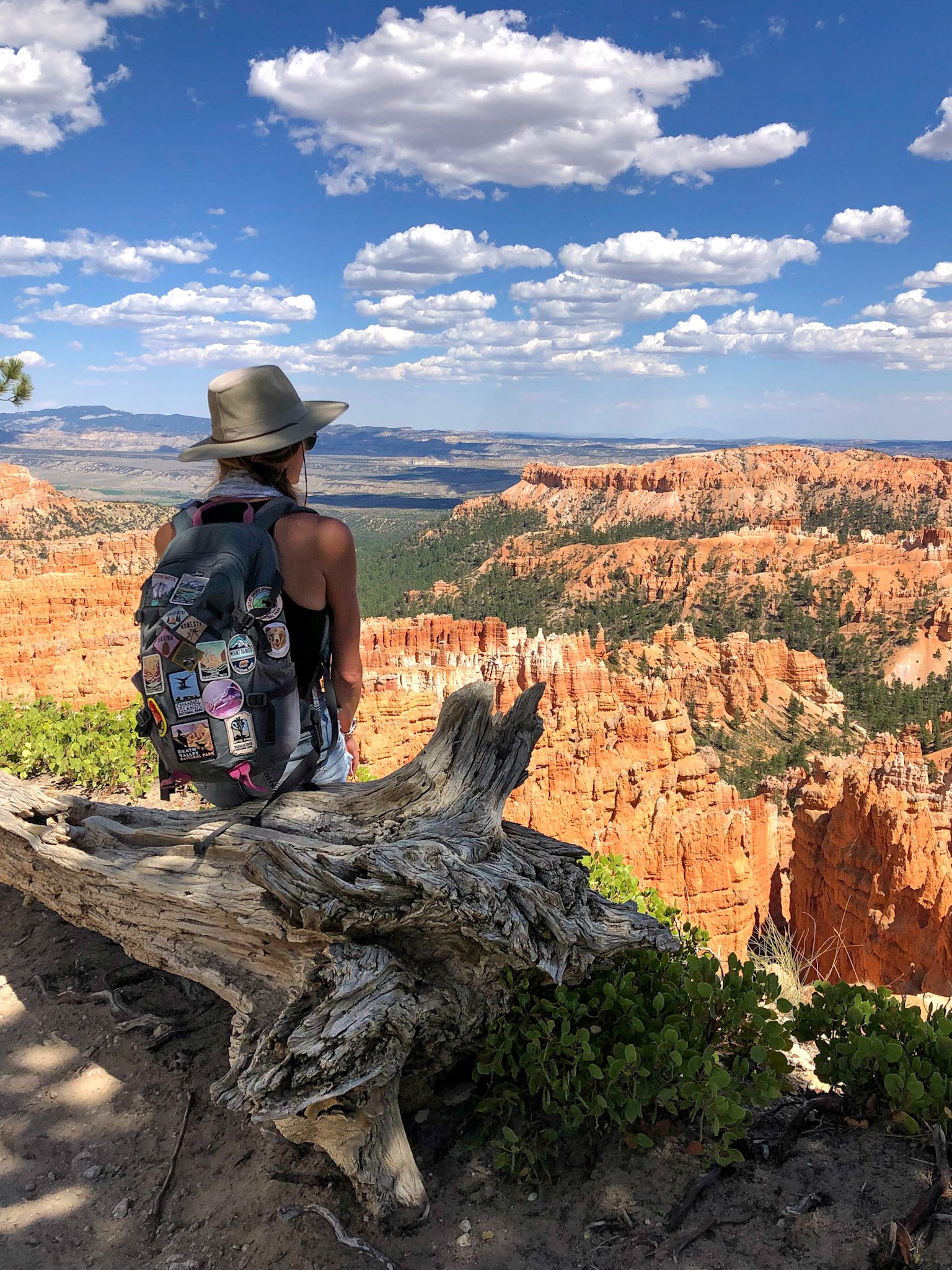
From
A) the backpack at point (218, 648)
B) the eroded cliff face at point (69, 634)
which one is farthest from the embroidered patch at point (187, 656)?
the eroded cliff face at point (69, 634)

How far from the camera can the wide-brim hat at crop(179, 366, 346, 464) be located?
2.83 m

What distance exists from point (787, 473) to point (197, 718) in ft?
425

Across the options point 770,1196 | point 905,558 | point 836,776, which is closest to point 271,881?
point 770,1196

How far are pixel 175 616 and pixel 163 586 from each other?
105 millimetres

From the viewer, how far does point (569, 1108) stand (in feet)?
8.94

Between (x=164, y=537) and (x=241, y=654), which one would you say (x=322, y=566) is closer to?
(x=241, y=654)

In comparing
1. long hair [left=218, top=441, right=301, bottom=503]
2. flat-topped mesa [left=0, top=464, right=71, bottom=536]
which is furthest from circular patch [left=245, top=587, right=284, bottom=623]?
flat-topped mesa [left=0, top=464, right=71, bottom=536]

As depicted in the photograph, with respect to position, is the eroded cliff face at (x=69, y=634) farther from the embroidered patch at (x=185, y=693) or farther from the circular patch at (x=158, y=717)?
the embroidered patch at (x=185, y=693)

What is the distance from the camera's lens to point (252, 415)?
2.87 m

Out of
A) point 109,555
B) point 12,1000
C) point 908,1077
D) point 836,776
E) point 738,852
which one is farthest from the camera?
point 109,555

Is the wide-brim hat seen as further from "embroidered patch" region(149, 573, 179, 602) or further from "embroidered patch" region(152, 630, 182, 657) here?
"embroidered patch" region(152, 630, 182, 657)

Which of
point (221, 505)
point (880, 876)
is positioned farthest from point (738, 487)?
point (221, 505)

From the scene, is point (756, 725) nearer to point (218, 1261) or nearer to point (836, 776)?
point (836, 776)

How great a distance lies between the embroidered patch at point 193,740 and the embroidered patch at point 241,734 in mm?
60
